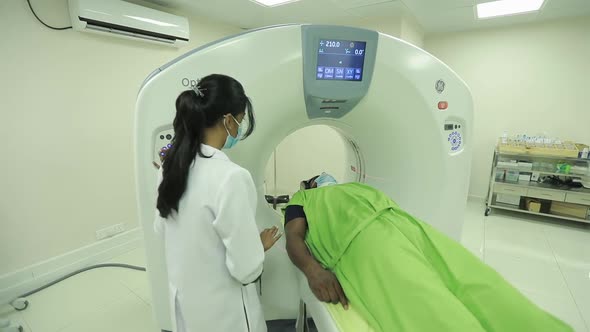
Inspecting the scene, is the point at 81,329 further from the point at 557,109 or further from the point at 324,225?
the point at 557,109

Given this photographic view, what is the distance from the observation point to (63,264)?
2.07 m

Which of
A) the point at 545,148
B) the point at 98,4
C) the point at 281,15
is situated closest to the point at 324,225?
the point at 98,4

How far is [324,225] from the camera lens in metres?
1.21

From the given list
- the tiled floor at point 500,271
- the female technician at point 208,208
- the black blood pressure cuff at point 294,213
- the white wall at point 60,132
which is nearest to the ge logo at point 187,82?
the female technician at point 208,208

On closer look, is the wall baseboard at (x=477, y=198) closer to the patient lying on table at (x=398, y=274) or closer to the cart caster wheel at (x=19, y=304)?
the patient lying on table at (x=398, y=274)

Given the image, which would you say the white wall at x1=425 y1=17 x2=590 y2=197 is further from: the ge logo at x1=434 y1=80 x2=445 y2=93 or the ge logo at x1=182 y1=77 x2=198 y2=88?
the ge logo at x1=182 y1=77 x2=198 y2=88

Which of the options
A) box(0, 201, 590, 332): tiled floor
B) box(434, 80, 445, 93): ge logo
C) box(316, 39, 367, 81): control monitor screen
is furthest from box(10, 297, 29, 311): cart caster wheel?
box(434, 80, 445, 93): ge logo

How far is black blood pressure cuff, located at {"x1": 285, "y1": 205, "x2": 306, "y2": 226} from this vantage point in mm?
1329

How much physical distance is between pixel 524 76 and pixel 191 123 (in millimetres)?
3656

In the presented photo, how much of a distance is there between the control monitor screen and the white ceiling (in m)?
1.54

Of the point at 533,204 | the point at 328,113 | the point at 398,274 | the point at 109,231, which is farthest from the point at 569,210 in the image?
the point at 109,231

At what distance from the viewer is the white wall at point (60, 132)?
1.80 metres

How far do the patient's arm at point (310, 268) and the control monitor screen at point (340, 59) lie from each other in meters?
0.62

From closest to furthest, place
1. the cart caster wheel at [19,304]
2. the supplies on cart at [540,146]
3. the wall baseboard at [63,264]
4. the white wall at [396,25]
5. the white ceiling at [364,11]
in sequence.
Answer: the cart caster wheel at [19,304]
the wall baseboard at [63,264]
the white ceiling at [364,11]
the white wall at [396,25]
the supplies on cart at [540,146]
